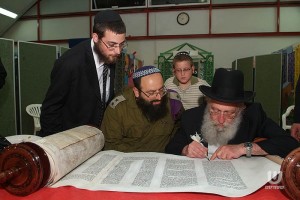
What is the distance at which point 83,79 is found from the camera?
2232 millimetres

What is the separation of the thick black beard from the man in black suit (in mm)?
339

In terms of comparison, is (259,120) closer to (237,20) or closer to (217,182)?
(217,182)

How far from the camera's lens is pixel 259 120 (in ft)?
6.56

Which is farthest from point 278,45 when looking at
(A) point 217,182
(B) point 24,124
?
(A) point 217,182

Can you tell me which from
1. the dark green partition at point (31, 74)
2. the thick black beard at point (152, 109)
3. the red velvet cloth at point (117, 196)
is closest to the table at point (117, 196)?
the red velvet cloth at point (117, 196)

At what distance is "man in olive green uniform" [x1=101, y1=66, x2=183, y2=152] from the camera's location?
89.0 inches

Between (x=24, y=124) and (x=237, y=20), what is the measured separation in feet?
25.9

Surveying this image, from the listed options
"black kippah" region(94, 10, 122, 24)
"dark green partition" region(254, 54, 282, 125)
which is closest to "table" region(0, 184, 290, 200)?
"black kippah" region(94, 10, 122, 24)

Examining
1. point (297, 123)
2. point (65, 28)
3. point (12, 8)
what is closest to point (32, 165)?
point (297, 123)

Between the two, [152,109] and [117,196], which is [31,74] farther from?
[117,196]

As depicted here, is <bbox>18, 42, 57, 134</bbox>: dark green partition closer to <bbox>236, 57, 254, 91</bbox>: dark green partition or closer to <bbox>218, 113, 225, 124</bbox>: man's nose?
<bbox>218, 113, 225, 124</bbox>: man's nose

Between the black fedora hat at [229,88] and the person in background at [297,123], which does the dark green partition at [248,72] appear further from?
the black fedora hat at [229,88]

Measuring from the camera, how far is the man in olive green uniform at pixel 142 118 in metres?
2.26

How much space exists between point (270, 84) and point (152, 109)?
564 centimetres
